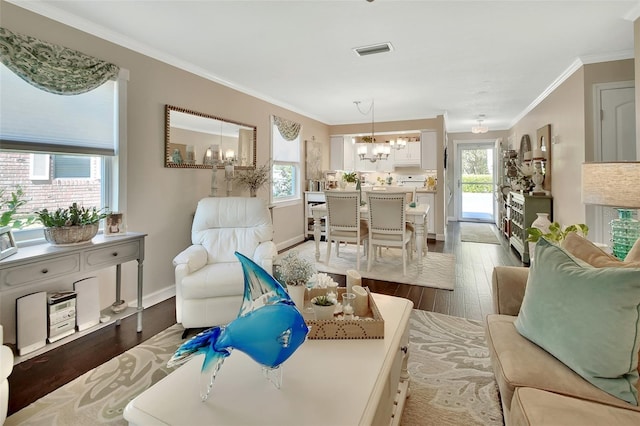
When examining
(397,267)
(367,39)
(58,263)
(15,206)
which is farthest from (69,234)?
(397,267)

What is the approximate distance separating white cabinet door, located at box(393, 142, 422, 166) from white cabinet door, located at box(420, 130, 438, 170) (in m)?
0.77

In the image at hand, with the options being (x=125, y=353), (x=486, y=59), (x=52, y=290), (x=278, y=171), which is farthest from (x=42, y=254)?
(x=486, y=59)

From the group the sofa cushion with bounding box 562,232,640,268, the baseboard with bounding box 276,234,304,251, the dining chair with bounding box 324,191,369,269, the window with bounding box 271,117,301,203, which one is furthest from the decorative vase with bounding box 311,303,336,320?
the baseboard with bounding box 276,234,304,251

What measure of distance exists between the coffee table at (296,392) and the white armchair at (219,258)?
3.75 feet

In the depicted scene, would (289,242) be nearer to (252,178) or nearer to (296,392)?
(252,178)

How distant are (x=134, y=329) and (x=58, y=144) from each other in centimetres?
156

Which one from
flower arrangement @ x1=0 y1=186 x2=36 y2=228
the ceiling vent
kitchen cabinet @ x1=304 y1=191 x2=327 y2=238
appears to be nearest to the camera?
flower arrangement @ x1=0 y1=186 x2=36 y2=228

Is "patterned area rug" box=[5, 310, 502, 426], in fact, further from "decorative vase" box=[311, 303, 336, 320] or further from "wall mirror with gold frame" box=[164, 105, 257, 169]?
"wall mirror with gold frame" box=[164, 105, 257, 169]

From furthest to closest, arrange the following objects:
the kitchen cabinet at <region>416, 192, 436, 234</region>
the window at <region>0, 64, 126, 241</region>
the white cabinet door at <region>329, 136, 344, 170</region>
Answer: the white cabinet door at <region>329, 136, 344, 170</region>
the kitchen cabinet at <region>416, 192, 436, 234</region>
the window at <region>0, 64, 126, 241</region>

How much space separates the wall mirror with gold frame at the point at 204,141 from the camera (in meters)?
3.28

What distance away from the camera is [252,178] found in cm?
428

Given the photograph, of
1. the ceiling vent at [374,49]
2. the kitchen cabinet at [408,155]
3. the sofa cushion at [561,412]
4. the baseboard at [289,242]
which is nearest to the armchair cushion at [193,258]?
the sofa cushion at [561,412]

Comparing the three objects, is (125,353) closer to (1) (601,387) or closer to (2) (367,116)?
(1) (601,387)

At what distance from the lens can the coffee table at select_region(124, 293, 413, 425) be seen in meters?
Answer: 0.95
